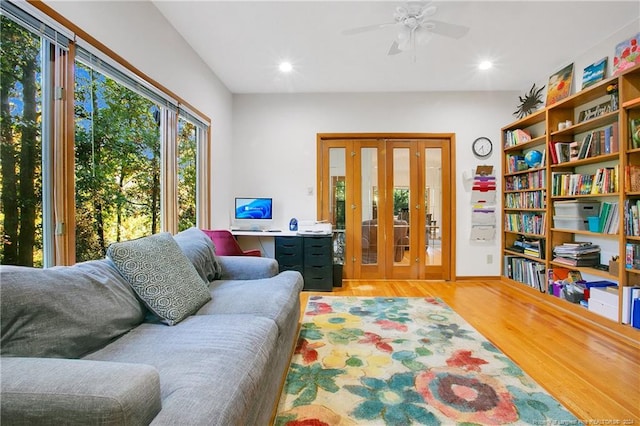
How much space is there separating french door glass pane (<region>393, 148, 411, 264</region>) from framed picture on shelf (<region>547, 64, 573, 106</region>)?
176cm

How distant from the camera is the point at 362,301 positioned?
321 cm

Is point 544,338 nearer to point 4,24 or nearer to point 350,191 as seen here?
point 350,191

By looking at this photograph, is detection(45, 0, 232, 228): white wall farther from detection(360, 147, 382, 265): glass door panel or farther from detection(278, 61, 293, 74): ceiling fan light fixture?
detection(360, 147, 382, 265): glass door panel

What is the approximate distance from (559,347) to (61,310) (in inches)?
121

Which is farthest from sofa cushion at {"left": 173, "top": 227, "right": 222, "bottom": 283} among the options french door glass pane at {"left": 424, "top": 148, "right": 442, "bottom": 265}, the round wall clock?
the round wall clock

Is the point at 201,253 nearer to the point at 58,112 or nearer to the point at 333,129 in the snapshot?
the point at 58,112

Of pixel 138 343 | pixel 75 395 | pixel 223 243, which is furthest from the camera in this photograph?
pixel 223 243

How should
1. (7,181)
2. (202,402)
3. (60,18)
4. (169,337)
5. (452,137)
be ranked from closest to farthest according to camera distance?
1. (202,402)
2. (169,337)
3. (7,181)
4. (60,18)
5. (452,137)

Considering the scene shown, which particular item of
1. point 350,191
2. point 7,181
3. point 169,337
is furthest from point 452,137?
point 7,181

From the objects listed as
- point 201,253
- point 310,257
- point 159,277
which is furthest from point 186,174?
point 159,277

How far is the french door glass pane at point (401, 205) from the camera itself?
162 inches

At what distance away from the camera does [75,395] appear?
67 centimetres

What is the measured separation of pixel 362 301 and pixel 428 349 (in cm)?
115

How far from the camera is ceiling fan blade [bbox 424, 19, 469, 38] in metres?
2.37
